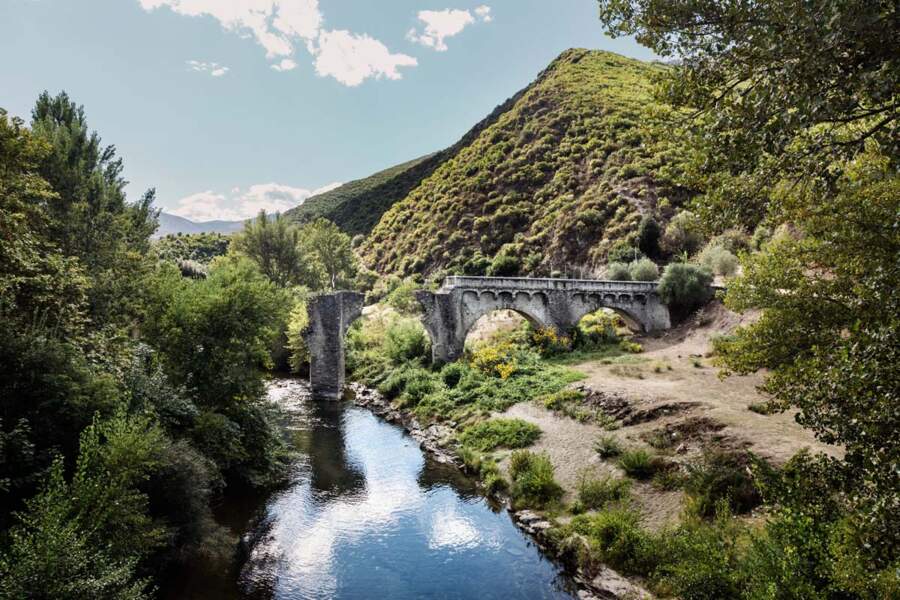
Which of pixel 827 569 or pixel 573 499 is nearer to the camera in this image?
pixel 827 569

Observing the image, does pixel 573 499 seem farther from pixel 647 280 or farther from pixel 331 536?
pixel 647 280

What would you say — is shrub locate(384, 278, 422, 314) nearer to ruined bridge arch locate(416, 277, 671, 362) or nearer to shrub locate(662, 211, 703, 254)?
ruined bridge arch locate(416, 277, 671, 362)

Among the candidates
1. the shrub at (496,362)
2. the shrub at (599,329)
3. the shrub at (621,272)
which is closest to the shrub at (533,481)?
the shrub at (496,362)

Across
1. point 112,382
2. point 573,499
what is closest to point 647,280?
point 573,499

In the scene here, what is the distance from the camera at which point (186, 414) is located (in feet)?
42.2

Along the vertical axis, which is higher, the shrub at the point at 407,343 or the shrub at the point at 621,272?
the shrub at the point at 621,272

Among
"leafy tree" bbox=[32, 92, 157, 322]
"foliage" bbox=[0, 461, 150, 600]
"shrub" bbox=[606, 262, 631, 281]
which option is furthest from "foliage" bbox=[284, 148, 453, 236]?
"foliage" bbox=[0, 461, 150, 600]

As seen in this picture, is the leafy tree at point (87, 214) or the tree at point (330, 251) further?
the tree at point (330, 251)

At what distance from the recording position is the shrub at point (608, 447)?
50.4ft

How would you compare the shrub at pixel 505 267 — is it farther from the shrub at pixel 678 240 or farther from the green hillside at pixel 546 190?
the shrub at pixel 678 240

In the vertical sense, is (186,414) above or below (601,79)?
below

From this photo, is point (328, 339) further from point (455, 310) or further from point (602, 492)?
point (602, 492)

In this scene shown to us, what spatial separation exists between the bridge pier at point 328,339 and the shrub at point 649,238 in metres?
29.3

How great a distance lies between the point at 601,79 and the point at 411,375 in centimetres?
7096
